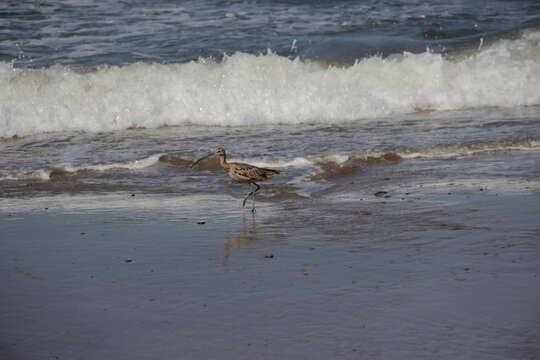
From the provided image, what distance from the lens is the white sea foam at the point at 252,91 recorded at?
1264cm

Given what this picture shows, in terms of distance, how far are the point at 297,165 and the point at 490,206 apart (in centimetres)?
275

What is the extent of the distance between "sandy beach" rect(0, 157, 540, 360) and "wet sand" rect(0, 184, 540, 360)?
0.5 inches

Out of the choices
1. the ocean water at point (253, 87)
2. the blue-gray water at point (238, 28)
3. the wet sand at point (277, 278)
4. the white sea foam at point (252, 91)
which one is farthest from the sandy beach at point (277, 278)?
the blue-gray water at point (238, 28)

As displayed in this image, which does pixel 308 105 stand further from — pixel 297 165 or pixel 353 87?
pixel 297 165

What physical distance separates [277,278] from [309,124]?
7183mm

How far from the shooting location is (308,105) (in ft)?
42.4

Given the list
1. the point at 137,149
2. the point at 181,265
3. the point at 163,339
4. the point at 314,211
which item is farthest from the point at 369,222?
the point at 137,149

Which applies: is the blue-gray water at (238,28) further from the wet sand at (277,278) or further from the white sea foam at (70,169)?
the wet sand at (277,278)

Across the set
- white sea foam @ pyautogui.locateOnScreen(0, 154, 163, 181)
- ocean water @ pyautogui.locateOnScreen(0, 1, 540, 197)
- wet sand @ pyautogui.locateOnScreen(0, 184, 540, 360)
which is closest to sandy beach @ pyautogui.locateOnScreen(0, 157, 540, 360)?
wet sand @ pyautogui.locateOnScreen(0, 184, 540, 360)

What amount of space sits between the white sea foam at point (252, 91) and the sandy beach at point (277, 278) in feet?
17.3

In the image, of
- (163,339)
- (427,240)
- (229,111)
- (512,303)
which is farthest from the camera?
(229,111)

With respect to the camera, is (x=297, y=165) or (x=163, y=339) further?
(x=297, y=165)

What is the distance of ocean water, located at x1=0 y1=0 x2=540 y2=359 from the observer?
6.05 metres

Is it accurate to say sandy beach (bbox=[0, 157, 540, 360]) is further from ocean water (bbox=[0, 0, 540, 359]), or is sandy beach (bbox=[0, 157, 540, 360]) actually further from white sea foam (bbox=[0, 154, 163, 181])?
white sea foam (bbox=[0, 154, 163, 181])
